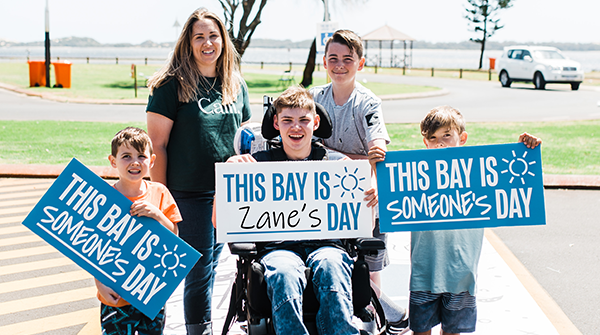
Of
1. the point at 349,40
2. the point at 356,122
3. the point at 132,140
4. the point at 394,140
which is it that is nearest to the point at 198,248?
the point at 132,140

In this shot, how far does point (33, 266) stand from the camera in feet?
17.3

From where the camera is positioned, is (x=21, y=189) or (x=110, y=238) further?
(x=21, y=189)

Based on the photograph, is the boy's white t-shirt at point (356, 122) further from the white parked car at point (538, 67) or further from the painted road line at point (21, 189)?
the white parked car at point (538, 67)

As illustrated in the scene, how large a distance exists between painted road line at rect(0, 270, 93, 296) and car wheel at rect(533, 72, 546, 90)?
85.5 feet

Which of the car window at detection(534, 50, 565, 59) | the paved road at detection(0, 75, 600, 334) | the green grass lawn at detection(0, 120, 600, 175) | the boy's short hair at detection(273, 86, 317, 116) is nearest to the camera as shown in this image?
the boy's short hair at detection(273, 86, 317, 116)

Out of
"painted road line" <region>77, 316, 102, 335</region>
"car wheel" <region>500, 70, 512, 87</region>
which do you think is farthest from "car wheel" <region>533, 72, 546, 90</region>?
"painted road line" <region>77, 316, 102, 335</region>

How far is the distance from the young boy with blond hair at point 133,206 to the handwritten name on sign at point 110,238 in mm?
61

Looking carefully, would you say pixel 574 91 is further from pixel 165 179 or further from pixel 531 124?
pixel 165 179

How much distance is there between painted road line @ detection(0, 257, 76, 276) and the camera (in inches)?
203

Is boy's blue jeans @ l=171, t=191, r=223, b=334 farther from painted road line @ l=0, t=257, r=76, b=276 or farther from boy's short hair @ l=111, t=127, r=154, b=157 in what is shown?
painted road line @ l=0, t=257, r=76, b=276

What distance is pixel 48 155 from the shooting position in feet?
32.2

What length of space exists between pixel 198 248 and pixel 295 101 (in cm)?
111

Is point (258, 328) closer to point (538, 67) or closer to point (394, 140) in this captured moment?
point (394, 140)

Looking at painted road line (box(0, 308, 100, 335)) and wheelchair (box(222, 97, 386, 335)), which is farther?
painted road line (box(0, 308, 100, 335))
